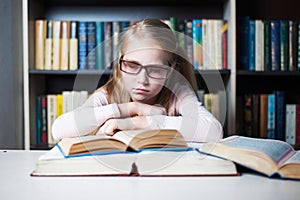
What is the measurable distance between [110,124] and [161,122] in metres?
0.15

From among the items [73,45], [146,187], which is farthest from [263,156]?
[73,45]

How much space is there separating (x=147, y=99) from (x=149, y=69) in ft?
0.65

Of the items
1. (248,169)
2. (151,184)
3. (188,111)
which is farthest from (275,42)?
(151,184)

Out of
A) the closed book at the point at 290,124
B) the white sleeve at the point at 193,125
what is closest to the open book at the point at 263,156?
the white sleeve at the point at 193,125

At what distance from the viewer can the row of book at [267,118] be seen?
197 cm

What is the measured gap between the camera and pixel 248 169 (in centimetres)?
80

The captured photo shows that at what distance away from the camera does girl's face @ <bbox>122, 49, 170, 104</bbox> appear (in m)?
1.05

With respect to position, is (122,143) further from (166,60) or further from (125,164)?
(166,60)

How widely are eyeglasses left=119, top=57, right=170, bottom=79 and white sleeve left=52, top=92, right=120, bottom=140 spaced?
141 millimetres

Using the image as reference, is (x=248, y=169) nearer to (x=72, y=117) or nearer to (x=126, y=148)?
(x=126, y=148)

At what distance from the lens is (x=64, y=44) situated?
6.40 ft

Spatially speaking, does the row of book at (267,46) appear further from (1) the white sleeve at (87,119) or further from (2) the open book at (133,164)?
(2) the open book at (133,164)

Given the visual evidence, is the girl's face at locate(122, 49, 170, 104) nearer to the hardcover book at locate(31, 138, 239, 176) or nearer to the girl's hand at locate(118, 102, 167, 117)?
the girl's hand at locate(118, 102, 167, 117)

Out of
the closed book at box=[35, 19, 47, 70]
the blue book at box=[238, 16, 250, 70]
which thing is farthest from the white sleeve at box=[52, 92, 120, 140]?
the blue book at box=[238, 16, 250, 70]
